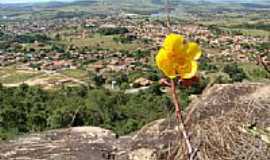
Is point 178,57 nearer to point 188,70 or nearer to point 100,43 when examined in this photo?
point 188,70

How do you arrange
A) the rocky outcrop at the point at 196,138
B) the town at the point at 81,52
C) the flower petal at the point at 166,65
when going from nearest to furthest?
the flower petal at the point at 166,65, the rocky outcrop at the point at 196,138, the town at the point at 81,52

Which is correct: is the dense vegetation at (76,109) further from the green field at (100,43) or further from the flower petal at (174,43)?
the green field at (100,43)

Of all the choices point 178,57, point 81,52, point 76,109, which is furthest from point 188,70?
point 81,52

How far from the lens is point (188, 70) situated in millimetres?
1435

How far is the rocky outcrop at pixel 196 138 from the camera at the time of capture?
311cm

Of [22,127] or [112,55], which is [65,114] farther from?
[112,55]

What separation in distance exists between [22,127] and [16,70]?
139 ft

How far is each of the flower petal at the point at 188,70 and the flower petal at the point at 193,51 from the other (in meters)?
0.04

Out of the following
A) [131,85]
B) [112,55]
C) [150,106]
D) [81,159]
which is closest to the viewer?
[81,159]

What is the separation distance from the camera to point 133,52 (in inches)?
3125

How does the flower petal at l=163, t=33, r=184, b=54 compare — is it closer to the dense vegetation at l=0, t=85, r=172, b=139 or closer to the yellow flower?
the yellow flower

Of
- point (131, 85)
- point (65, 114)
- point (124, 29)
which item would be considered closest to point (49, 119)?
point (65, 114)

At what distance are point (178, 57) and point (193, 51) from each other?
0.23 ft

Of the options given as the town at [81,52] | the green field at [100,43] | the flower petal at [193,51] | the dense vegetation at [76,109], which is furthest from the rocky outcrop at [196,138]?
the green field at [100,43]
